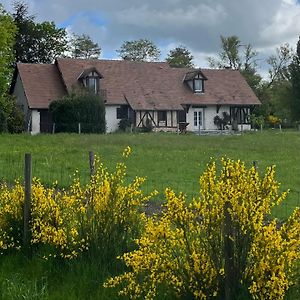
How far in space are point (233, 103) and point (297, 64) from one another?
17150mm

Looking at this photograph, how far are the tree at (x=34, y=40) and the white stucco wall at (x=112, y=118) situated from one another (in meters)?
16.5

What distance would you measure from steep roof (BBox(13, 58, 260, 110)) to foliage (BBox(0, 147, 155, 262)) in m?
42.9

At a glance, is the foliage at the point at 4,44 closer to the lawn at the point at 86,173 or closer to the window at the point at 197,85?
the lawn at the point at 86,173

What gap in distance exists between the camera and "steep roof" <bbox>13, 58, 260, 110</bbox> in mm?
52219

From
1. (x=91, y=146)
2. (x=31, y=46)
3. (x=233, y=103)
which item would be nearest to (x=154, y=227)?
(x=91, y=146)

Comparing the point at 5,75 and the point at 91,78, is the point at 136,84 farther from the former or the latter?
the point at 5,75

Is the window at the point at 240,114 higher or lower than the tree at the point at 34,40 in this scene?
lower

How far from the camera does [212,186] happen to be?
5.48 metres

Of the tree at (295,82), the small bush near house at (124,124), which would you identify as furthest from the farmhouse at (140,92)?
the tree at (295,82)

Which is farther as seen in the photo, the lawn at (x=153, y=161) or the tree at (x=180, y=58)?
the tree at (x=180, y=58)

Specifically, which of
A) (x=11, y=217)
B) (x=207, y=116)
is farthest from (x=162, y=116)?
(x=11, y=217)

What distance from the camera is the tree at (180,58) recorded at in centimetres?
8694

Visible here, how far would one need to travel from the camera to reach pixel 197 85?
58500 mm

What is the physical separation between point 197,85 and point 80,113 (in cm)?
1801
